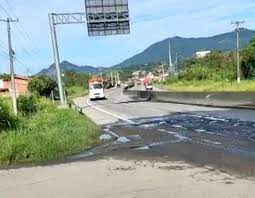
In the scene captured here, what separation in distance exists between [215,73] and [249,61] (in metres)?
11.9

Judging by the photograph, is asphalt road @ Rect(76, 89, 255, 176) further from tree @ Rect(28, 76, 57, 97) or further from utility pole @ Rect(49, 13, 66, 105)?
tree @ Rect(28, 76, 57, 97)

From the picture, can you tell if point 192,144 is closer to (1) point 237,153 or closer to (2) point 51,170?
(1) point 237,153

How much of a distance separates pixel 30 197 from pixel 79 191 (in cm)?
78

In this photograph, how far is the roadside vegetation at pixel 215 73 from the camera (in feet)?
252

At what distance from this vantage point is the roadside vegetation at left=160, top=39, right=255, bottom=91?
252 feet

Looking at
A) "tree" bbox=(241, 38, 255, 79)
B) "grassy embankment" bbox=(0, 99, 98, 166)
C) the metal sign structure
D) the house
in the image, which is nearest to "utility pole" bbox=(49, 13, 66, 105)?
the metal sign structure

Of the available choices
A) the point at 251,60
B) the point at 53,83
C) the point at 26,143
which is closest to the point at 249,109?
the point at 26,143

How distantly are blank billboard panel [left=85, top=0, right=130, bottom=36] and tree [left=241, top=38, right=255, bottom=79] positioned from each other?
43156mm

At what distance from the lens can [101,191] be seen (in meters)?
9.24

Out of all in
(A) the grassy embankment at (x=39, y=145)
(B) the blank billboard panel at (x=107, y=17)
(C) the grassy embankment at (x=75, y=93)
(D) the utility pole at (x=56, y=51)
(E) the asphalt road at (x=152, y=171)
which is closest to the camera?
(E) the asphalt road at (x=152, y=171)

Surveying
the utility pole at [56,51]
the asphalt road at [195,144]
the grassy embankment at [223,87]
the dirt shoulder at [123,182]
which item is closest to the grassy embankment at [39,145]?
the asphalt road at [195,144]

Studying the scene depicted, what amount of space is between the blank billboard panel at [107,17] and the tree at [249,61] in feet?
142

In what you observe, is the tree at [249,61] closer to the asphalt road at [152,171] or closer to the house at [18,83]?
the house at [18,83]

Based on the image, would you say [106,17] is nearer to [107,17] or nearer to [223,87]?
[107,17]
